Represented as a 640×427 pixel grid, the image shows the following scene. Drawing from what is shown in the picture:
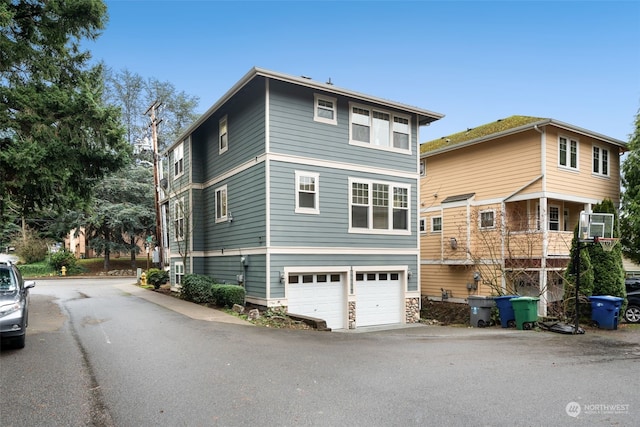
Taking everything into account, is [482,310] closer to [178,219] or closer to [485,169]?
[485,169]

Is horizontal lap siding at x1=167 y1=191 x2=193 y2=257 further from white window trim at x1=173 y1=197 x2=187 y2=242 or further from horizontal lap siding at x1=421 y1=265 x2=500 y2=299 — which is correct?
horizontal lap siding at x1=421 y1=265 x2=500 y2=299

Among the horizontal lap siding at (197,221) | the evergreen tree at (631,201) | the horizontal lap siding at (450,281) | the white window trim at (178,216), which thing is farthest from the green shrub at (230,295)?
the evergreen tree at (631,201)

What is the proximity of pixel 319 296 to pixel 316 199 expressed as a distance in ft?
10.7

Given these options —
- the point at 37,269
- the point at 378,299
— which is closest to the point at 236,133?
the point at 378,299

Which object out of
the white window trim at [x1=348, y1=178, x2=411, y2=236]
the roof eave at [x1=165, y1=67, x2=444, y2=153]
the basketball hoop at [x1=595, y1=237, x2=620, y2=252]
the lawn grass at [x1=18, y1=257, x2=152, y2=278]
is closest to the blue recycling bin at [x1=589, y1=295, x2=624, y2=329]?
the basketball hoop at [x1=595, y1=237, x2=620, y2=252]

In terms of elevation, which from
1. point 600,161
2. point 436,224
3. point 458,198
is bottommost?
point 436,224

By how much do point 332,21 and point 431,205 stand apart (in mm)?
10024

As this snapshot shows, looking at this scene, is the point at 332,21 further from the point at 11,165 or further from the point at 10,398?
the point at 10,398

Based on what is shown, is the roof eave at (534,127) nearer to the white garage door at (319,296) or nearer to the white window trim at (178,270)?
the white garage door at (319,296)

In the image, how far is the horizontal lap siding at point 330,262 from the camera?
13773 millimetres

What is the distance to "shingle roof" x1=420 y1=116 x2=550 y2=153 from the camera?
19.1m

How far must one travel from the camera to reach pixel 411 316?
17000 millimetres

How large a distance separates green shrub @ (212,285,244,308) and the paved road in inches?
106

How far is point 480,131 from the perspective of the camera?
69.8 ft
